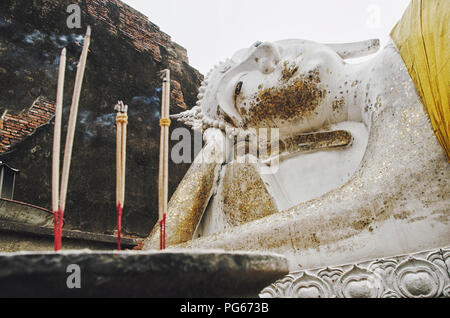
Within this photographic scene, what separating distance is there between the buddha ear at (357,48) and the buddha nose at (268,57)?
0.32 metres

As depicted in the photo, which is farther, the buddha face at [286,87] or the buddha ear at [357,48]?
the buddha ear at [357,48]

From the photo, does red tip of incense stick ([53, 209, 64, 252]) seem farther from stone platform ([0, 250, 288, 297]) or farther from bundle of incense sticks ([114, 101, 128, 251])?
stone platform ([0, 250, 288, 297])

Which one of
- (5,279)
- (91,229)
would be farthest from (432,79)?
(91,229)

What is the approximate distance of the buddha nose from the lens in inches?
83.9

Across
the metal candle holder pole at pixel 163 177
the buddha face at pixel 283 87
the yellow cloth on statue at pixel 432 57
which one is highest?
the buddha face at pixel 283 87

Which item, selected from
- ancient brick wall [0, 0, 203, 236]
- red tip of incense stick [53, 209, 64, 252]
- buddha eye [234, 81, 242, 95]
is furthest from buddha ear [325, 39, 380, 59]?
ancient brick wall [0, 0, 203, 236]

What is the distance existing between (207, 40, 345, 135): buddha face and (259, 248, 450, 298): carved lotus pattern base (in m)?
0.95

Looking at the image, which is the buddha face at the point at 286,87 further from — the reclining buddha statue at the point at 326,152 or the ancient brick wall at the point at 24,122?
the ancient brick wall at the point at 24,122

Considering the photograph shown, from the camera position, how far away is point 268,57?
214cm

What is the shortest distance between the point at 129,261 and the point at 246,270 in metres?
0.17

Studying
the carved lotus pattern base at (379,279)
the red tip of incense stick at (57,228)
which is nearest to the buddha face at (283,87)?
the carved lotus pattern base at (379,279)

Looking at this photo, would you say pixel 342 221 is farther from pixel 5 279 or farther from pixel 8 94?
pixel 8 94

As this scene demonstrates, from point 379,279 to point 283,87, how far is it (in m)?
1.14

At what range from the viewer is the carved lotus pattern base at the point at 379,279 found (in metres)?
1.09
